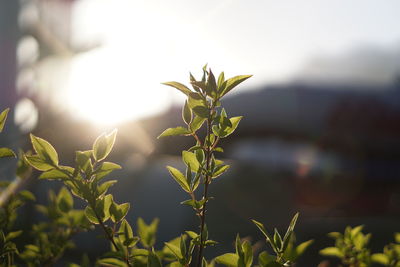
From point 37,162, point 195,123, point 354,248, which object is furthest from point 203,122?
point 354,248

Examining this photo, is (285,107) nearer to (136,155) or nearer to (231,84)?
(136,155)

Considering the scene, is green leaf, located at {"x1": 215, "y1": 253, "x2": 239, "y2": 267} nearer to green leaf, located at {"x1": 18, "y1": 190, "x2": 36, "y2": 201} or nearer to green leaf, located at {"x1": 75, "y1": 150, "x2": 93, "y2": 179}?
green leaf, located at {"x1": 75, "y1": 150, "x2": 93, "y2": 179}

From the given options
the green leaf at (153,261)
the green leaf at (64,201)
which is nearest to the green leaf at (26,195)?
the green leaf at (64,201)

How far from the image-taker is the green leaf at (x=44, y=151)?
745 mm

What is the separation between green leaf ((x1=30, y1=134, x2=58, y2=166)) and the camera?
0.75 m

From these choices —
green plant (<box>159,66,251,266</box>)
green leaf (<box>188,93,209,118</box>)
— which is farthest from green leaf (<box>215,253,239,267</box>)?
green leaf (<box>188,93,209,118</box>)

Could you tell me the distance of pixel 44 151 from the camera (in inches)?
29.5

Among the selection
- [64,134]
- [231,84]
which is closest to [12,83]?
[64,134]

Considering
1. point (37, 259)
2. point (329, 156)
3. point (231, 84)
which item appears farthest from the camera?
point (329, 156)

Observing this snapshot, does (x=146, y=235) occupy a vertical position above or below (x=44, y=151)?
below

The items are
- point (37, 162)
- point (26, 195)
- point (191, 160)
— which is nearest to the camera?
point (37, 162)

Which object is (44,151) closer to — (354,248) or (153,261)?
(153,261)

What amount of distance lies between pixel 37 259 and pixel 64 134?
22.3 ft

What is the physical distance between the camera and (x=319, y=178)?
1038cm
